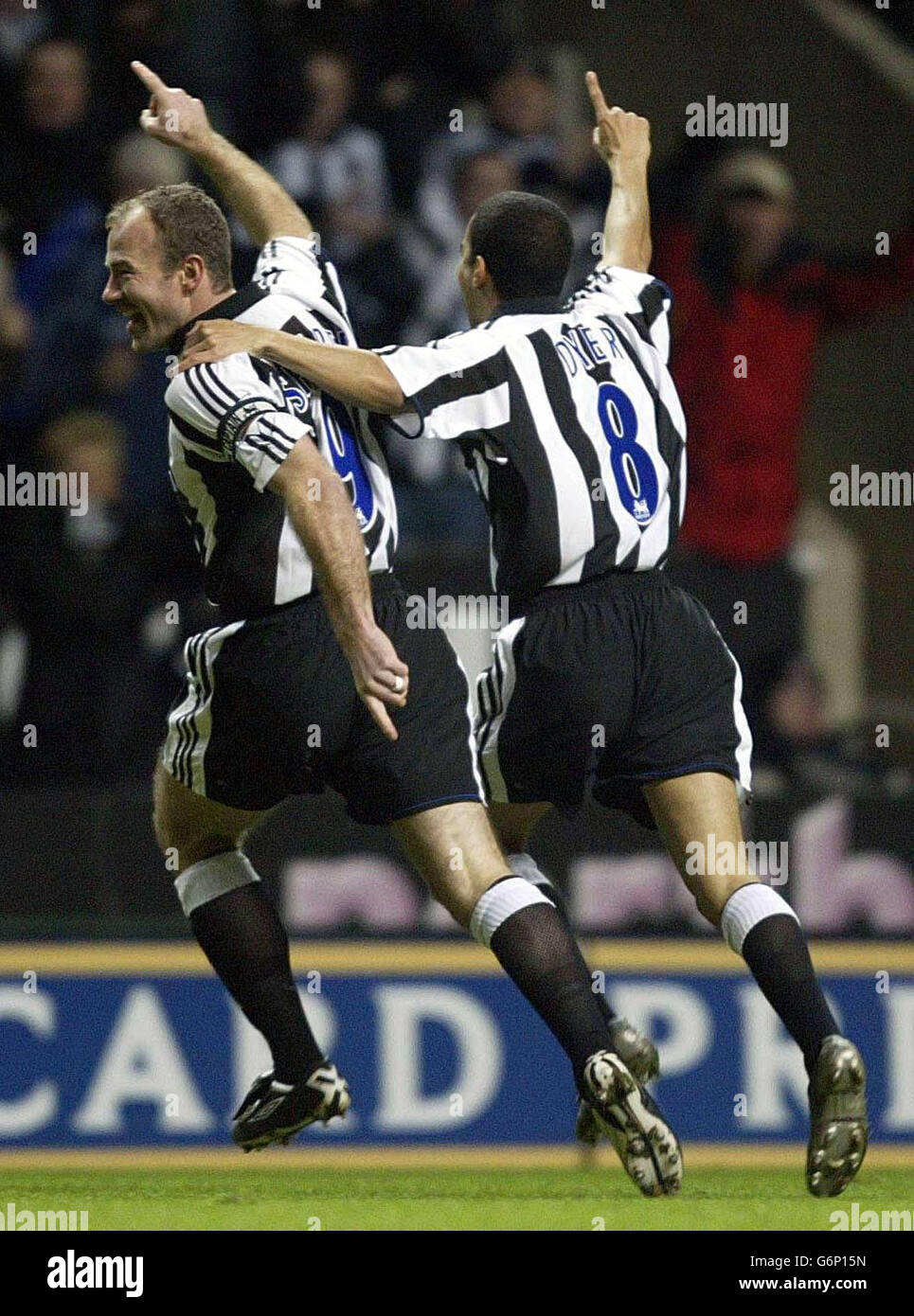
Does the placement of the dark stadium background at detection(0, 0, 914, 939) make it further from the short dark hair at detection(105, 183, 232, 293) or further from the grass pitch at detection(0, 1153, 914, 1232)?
the short dark hair at detection(105, 183, 232, 293)

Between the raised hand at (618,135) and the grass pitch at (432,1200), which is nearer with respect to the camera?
the grass pitch at (432,1200)

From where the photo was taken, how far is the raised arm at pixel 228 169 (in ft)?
18.8

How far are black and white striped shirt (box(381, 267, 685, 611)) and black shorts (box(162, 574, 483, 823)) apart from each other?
0.35 meters

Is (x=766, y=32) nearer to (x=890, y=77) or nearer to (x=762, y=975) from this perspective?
(x=890, y=77)

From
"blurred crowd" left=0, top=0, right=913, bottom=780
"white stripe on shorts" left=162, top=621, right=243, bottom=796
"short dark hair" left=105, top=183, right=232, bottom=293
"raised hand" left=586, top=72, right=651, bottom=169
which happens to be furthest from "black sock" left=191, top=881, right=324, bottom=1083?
"blurred crowd" left=0, top=0, right=913, bottom=780

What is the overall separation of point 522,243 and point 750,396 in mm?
3857

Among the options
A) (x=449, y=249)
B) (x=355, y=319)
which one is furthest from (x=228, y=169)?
(x=449, y=249)

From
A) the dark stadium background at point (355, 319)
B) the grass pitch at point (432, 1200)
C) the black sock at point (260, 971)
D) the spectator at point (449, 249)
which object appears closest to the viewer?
the grass pitch at point (432, 1200)

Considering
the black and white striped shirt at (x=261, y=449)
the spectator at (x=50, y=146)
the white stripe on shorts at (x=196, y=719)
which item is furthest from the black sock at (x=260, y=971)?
the spectator at (x=50, y=146)

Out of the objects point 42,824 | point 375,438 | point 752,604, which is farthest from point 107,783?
point 375,438

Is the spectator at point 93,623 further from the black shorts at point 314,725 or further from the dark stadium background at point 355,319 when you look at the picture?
the black shorts at point 314,725

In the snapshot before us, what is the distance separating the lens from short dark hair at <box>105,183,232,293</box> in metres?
5.36

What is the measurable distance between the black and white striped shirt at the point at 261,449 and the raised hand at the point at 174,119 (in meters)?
0.39

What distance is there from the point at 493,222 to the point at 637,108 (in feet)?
18.5
